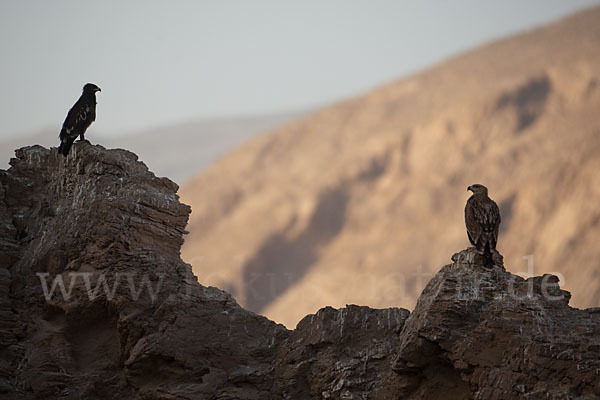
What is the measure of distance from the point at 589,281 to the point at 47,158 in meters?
41.0

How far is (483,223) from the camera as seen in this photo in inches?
541

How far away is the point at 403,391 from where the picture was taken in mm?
12289

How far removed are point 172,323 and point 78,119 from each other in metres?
4.48

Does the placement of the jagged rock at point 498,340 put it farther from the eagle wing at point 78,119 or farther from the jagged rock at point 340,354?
the eagle wing at point 78,119

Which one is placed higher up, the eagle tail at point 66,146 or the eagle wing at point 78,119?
the eagle wing at point 78,119

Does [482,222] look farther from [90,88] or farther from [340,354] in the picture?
[90,88]

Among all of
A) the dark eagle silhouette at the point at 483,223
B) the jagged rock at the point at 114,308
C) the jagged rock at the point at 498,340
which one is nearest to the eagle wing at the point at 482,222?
the dark eagle silhouette at the point at 483,223

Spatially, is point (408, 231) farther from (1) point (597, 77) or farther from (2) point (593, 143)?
(1) point (597, 77)

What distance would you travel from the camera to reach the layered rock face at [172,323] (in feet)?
38.6

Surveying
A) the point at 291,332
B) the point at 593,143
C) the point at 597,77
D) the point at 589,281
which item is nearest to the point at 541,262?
the point at 589,281

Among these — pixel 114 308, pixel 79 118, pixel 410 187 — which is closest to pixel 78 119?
pixel 79 118

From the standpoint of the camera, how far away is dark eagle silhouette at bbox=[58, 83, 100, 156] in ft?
50.9

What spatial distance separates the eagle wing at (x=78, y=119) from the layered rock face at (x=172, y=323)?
36 cm

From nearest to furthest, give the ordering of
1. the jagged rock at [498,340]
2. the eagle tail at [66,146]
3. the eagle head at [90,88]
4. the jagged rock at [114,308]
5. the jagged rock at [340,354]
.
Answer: the jagged rock at [498,340] → the jagged rock at [340,354] → the jagged rock at [114,308] → the eagle tail at [66,146] → the eagle head at [90,88]
